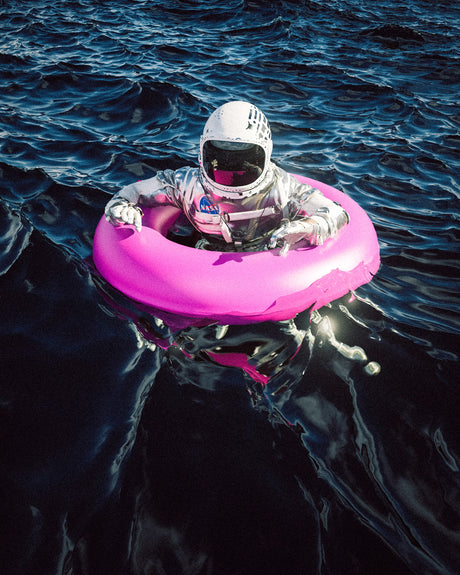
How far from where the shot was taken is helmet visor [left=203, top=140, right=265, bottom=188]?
9.23 ft

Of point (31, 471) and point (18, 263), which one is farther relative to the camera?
point (18, 263)

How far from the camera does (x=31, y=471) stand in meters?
2.10

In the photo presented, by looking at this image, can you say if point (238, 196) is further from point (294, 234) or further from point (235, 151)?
point (294, 234)

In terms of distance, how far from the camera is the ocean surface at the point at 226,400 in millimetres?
1872

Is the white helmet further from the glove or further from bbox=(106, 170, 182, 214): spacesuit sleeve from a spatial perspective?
the glove

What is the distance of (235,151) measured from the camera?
2.81 m

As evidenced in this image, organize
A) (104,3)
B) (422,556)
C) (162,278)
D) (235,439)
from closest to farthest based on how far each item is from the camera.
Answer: (422,556)
(235,439)
(162,278)
(104,3)

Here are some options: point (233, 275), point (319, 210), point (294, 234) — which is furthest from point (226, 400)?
point (319, 210)

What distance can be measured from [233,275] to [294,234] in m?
0.54

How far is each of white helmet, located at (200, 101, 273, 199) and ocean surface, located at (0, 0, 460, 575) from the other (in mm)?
1041

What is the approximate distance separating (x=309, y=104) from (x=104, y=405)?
6.39m

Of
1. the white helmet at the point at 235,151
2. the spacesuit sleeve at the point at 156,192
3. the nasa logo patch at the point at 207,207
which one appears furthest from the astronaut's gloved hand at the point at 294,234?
the spacesuit sleeve at the point at 156,192

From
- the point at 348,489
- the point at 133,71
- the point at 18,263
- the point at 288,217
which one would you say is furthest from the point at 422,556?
the point at 133,71

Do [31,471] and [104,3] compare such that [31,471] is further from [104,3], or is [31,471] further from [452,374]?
[104,3]
